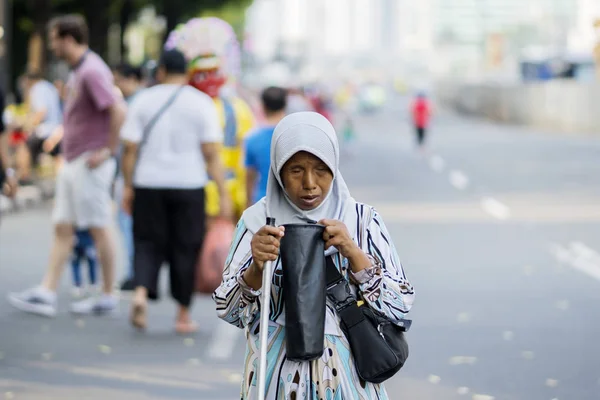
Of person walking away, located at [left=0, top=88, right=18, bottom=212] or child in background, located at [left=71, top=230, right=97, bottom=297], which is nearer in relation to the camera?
person walking away, located at [left=0, top=88, right=18, bottom=212]

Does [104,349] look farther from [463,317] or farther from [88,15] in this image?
[88,15]

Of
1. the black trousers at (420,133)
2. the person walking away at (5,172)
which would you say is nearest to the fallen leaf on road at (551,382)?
the person walking away at (5,172)

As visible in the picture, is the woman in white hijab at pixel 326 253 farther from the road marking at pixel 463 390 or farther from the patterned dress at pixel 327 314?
the road marking at pixel 463 390

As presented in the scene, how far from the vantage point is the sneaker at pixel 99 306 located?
10.1 metres

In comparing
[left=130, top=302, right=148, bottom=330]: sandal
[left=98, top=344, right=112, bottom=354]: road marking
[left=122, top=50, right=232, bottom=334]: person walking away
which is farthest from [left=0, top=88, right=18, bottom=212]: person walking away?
[left=98, top=344, right=112, bottom=354]: road marking

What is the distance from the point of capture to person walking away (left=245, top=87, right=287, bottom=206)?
9.27m

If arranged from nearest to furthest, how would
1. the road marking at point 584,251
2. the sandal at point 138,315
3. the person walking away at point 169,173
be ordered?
the person walking away at point 169,173 → the sandal at point 138,315 → the road marking at point 584,251

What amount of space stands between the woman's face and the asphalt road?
12.0ft

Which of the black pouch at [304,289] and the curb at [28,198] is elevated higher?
the black pouch at [304,289]

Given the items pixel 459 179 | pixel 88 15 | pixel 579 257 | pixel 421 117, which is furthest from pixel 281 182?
pixel 88 15

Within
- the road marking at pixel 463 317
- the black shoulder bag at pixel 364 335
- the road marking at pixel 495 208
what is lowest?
the road marking at pixel 495 208

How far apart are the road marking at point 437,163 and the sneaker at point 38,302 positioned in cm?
1997

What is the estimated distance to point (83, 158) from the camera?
9766 mm

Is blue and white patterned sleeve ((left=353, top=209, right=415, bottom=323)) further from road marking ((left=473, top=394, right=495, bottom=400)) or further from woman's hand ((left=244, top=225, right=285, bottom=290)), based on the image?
road marking ((left=473, top=394, right=495, bottom=400))
